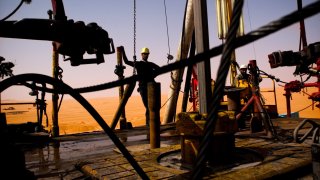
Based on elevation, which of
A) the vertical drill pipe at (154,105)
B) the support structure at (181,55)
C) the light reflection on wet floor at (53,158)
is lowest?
the light reflection on wet floor at (53,158)

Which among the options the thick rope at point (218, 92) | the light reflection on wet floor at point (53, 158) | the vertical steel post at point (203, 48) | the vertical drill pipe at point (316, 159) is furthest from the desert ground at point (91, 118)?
the thick rope at point (218, 92)

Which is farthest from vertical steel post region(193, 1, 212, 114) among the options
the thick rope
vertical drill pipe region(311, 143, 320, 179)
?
the thick rope

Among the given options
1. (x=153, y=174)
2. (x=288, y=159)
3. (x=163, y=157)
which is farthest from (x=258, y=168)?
(x=163, y=157)

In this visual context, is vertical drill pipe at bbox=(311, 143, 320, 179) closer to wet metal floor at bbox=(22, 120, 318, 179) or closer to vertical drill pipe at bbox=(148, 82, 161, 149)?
wet metal floor at bbox=(22, 120, 318, 179)

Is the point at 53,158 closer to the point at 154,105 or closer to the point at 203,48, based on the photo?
the point at 154,105

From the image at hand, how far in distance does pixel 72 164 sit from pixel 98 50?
2.38 meters

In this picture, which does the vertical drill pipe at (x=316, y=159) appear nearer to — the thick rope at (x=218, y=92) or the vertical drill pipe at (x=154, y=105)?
the thick rope at (x=218, y=92)

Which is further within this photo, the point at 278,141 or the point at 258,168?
the point at 278,141

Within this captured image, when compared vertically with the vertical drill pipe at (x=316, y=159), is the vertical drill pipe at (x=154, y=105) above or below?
above

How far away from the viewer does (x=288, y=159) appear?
8.71 ft

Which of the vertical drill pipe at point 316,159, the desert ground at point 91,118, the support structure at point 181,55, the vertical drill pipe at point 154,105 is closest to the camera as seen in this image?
the vertical drill pipe at point 316,159

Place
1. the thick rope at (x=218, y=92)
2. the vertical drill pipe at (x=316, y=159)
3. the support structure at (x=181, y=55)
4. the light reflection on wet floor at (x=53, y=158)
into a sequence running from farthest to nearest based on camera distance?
1. the support structure at (x=181, y=55)
2. the light reflection on wet floor at (x=53, y=158)
3. the vertical drill pipe at (x=316, y=159)
4. the thick rope at (x=218, y=92)

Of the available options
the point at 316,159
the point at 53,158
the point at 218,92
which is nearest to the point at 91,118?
the point at 53,158

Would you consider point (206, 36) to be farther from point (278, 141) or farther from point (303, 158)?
point (278, 141)
